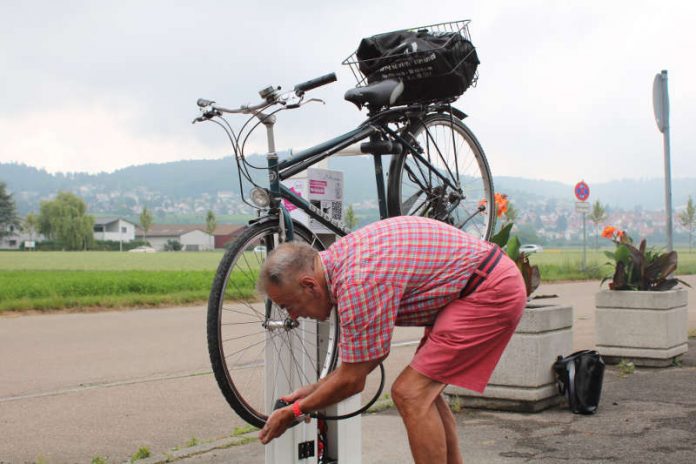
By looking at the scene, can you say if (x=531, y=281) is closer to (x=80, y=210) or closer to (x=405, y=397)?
(x=405, y=397)

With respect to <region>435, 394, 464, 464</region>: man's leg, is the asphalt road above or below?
below

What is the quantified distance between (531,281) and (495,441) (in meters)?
1.74

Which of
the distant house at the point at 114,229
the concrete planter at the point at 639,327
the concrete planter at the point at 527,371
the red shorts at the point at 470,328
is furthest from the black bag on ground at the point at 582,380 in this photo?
the distant house at the point at 114,229

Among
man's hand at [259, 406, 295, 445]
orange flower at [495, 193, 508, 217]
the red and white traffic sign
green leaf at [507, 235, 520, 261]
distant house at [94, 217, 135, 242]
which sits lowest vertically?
man's hand at [259, 406, 295, 445]

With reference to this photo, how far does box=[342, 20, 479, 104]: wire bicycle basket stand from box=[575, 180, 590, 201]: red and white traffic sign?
24.3 m

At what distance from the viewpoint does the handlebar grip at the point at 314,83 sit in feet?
15.4

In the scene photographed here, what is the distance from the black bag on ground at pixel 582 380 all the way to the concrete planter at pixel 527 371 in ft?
0.48

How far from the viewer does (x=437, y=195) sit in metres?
6.19

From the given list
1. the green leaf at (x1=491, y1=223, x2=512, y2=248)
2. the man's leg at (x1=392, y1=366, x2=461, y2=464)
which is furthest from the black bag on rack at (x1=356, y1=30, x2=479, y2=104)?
the man's leg at (x1=392, y1=366, x2=461, y2=464)

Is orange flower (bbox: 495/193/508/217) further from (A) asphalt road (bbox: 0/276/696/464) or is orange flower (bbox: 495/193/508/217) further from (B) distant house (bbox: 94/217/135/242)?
(B) distant house (bbox: 94/217/135/242)

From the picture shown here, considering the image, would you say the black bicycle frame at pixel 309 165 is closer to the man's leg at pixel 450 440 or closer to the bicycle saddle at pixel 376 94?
the bicycle saddle at pixel 376 94

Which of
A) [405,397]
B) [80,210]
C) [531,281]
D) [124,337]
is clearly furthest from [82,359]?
[80,210]

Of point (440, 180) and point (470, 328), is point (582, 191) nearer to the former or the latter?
point (440, 180)

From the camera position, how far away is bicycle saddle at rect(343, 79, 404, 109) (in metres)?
5.25
